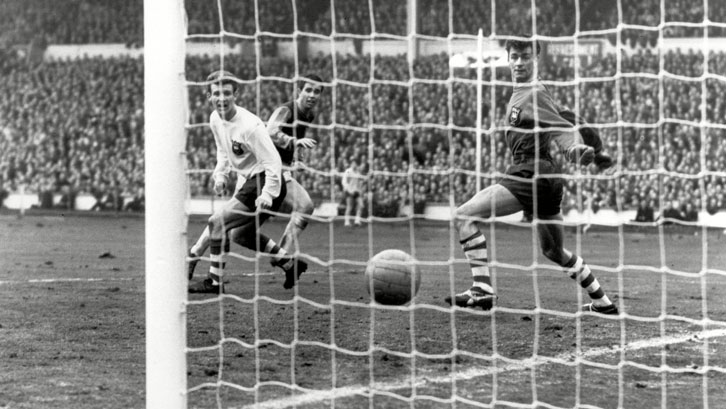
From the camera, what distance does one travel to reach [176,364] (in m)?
4.02

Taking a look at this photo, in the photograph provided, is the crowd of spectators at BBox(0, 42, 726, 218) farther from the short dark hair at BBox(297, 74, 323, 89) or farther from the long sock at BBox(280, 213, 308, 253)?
the short dark hair at BBox(297, 74, 323, 89)

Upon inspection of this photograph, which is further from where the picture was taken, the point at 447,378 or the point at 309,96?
the point at 309,96

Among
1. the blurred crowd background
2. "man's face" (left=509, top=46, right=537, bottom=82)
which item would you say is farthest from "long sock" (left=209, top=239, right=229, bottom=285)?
the blurred crowd background

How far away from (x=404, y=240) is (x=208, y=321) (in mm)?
10451

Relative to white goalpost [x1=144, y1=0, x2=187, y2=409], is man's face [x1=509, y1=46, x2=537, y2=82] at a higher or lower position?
higher

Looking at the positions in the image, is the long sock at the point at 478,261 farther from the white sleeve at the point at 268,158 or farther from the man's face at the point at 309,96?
the man's face at the point at 309,96

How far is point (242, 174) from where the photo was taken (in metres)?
7.99

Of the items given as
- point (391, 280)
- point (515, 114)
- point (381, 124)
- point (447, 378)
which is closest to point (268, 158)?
point (391, 280)

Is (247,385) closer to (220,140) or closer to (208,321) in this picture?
(208,321)

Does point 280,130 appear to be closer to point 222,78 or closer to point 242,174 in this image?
point 242,174

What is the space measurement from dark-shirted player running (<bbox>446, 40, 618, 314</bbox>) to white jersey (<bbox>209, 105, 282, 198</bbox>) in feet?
4.66

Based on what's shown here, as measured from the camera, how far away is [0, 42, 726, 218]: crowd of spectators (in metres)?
19.8

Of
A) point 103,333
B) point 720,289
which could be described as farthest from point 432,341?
point 720,289

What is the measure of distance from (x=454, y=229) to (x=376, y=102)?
47.7 ft
